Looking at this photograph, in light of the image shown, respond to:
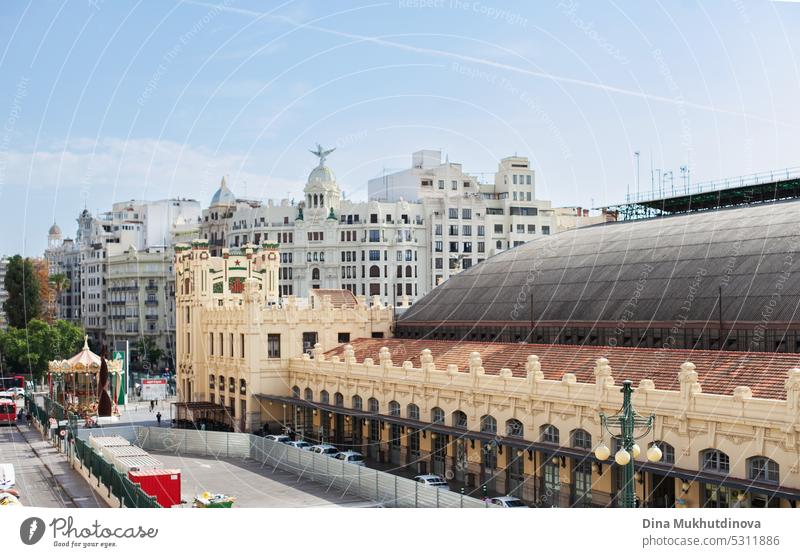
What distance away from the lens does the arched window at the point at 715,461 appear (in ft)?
105

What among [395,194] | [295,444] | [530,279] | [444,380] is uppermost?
[395,194]

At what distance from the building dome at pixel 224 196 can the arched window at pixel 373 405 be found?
251 ft

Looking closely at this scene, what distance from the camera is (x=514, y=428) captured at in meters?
41.6

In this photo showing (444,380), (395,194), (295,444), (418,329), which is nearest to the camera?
(444,380)

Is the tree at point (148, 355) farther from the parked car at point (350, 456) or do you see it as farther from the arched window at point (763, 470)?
the arched window at point (763, 470)

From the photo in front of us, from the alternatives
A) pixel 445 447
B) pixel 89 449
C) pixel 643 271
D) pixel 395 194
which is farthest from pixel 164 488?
pixel 395 194

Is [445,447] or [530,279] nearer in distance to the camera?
[445,447]

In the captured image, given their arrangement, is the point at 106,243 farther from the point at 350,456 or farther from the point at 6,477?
the point at 6,477

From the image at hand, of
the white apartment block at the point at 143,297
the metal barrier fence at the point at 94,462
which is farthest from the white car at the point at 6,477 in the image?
the white apartment block at the point at 143,297

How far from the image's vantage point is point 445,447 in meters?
46.1

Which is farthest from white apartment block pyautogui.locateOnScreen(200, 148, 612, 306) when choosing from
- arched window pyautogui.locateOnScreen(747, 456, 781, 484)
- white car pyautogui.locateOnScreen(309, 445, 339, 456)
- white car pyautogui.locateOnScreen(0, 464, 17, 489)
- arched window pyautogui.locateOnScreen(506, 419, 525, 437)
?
arched window pyautogui.locateOnScreen(747, 456, 781, 484)
